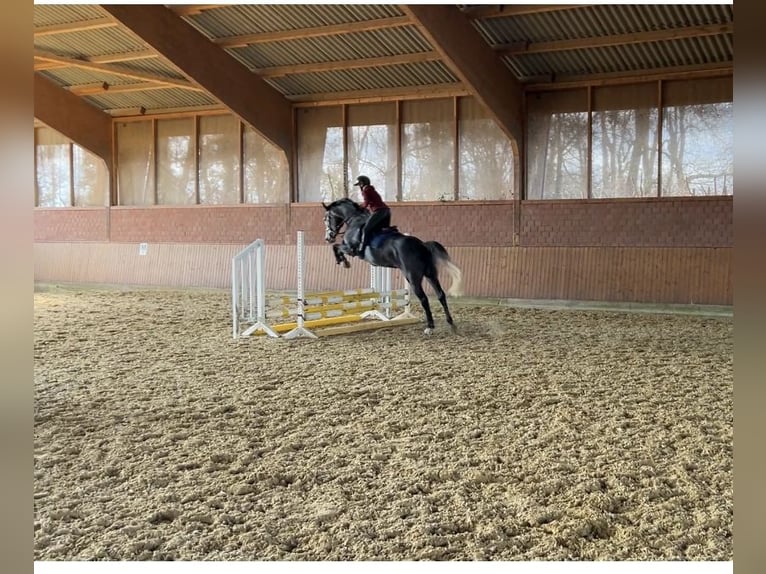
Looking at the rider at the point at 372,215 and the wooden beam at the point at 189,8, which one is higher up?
the wooden beam at the point at 189,8

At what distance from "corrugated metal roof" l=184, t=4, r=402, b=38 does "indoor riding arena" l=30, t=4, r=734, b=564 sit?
0.24ft

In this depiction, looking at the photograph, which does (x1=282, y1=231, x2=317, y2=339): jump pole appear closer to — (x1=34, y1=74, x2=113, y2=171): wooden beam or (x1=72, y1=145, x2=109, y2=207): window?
(x1=34, y1=74, x2=113, y2=171): wooden beam

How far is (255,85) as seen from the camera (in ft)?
43.8

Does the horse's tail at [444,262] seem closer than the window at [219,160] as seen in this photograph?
Yes

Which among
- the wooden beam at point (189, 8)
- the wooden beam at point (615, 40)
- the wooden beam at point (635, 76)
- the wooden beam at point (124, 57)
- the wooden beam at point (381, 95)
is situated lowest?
the wooden beam at point (635, 76)

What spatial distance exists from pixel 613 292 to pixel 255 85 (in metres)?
7.41

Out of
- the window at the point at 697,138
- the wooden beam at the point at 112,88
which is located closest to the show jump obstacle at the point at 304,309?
the window at the point at 697,138

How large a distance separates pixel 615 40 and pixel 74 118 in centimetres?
1105

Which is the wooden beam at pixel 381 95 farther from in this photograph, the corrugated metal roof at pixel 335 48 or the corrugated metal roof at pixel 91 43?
the corrugated metal roof at pixel 91 43

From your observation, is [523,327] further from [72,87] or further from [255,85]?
[72,87]

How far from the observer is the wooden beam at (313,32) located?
11.0 m

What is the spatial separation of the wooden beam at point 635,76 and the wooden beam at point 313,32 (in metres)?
2.77

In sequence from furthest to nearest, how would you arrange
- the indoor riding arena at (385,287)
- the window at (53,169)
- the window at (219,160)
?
1. the window at (53,169)
2. the window at (219,160)
3. the indoor riding arena at (385,287)
